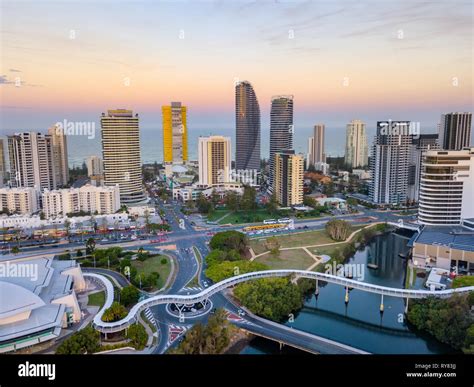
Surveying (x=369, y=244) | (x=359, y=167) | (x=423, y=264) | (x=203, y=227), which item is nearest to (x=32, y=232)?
(x=203, y=227)

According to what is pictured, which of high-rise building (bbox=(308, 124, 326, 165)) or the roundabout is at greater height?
high-rise building (bbox=(308, 124, 326, 165))

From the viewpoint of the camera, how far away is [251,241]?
28.3 feet

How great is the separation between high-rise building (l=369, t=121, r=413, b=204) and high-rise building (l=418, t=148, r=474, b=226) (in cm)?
350

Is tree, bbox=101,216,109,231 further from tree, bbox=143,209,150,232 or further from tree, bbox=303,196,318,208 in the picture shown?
tree, bbox=303,196,318,208

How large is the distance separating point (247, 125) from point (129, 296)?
14527 mm

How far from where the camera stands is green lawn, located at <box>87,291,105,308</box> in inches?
207

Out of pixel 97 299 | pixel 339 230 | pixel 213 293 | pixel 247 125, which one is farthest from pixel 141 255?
pixel 247 125

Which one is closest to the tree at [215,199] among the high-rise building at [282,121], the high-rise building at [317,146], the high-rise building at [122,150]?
the high-rise building at [122,150]

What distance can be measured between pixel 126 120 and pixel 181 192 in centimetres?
327

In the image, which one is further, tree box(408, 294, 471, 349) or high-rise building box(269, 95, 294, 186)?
high-rise building box(269, 95, 294, 186)

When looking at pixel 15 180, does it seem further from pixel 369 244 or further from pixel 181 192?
pixel 369 244

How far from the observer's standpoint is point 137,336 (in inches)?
166

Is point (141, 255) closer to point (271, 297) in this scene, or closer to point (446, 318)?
point (271, 297)
